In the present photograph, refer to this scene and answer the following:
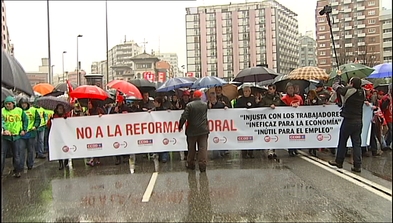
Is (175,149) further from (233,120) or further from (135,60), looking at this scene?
(135,60)

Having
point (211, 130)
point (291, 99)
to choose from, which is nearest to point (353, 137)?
→ point (291, 99)

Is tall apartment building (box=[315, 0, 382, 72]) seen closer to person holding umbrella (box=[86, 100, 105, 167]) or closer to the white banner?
the white banner

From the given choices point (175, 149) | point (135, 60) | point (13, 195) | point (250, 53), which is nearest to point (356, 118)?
point (175, 149)

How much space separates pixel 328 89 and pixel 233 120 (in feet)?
9.50

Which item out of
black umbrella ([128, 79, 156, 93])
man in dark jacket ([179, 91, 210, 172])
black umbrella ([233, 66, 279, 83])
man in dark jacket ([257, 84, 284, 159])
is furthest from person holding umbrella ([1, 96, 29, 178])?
black umbrella ([233, 66, 279, 83])

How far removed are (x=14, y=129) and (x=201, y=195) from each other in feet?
15.9

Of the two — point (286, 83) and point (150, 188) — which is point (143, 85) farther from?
point (150, 188)

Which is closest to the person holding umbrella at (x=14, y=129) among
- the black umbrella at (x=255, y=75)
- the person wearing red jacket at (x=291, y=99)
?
the person wearing red jacket at (x=291, y=99)

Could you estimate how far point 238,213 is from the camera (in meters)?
6.18

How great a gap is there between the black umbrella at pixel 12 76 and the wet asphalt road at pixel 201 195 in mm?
2123

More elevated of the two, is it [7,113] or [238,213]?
[7,113]

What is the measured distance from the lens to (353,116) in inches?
338

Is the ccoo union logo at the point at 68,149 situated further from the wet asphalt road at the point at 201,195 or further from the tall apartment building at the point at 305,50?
the tall apartment building at the point at 305,50

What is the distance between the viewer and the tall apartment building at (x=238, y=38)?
59125mm
